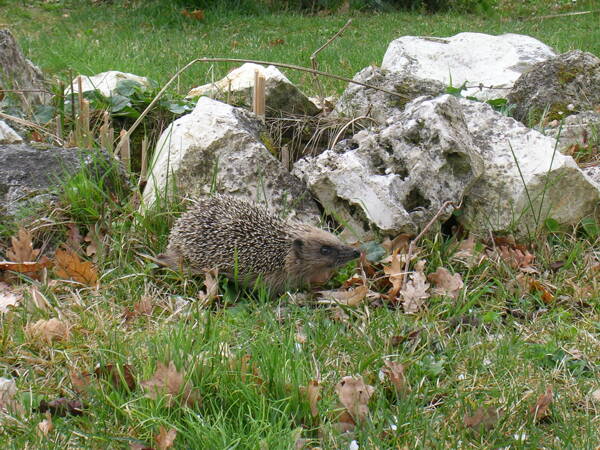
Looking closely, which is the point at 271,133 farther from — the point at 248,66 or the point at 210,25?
the point at 210,25

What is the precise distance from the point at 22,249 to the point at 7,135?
115cm

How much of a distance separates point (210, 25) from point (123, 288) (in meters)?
10.2

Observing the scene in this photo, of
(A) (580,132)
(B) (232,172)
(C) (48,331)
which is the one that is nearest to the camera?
(C) (48,331)

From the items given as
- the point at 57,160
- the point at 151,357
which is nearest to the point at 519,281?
the point at 151,357

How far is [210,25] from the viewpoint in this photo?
13.2 metres

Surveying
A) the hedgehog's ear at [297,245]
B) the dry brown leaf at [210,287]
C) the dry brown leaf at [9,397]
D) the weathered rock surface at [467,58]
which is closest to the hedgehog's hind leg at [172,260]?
the dry brown leaf at [210,287]

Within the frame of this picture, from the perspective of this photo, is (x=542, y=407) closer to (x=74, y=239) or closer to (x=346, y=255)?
(x=346, y=255)

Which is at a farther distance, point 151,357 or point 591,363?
point 591,363

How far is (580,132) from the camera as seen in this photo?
5.32 m

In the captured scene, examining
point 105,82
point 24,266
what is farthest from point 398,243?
point 105,82

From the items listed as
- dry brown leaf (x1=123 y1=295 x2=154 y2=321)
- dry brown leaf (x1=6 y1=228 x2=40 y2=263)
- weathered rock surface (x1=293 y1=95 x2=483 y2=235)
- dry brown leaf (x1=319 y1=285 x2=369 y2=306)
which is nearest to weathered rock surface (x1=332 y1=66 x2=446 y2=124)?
weathered rock surface (x1=293 y1=95 x2=483 y2=235)

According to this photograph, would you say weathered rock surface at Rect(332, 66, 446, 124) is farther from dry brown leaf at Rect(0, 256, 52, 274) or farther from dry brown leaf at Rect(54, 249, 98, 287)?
dry brown leaf at Rect(0, 256, 52, 274)

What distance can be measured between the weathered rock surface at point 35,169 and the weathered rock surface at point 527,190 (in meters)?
2.28

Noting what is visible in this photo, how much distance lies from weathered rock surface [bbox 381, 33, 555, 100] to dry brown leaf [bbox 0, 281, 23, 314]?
4.00 meters
